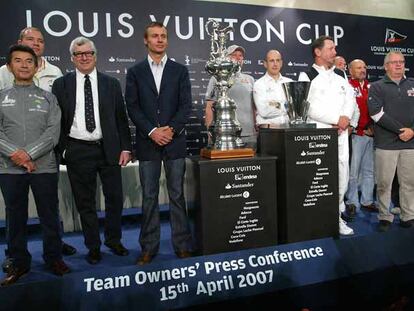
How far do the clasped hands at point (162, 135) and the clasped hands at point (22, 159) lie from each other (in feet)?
2.38

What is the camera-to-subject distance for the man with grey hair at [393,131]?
3076 mm

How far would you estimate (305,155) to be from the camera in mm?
2521

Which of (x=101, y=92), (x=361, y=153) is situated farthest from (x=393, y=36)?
(x=101, y=92)

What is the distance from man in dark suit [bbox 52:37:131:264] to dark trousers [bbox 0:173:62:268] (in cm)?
23

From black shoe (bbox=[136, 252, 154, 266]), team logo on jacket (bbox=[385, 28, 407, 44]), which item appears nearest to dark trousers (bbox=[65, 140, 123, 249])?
black shoe (bbox=[136, 252, 154, 266])

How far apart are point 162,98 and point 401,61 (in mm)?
2002

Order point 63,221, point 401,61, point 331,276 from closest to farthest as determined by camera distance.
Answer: point 331,276
point 401,61
point 63,221

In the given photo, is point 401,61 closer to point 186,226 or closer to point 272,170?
point 272,170

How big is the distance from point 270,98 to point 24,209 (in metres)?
2.02

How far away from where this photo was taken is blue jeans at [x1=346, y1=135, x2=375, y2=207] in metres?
3.78

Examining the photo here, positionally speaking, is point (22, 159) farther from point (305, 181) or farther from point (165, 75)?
point (305, 181)

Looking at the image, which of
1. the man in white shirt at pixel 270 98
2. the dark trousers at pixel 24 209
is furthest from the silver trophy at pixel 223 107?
the dark trousers at pixel 24 209

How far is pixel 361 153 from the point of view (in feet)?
12.6

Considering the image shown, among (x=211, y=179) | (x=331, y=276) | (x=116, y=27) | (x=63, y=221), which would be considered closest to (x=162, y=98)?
(x=211, y=179)
